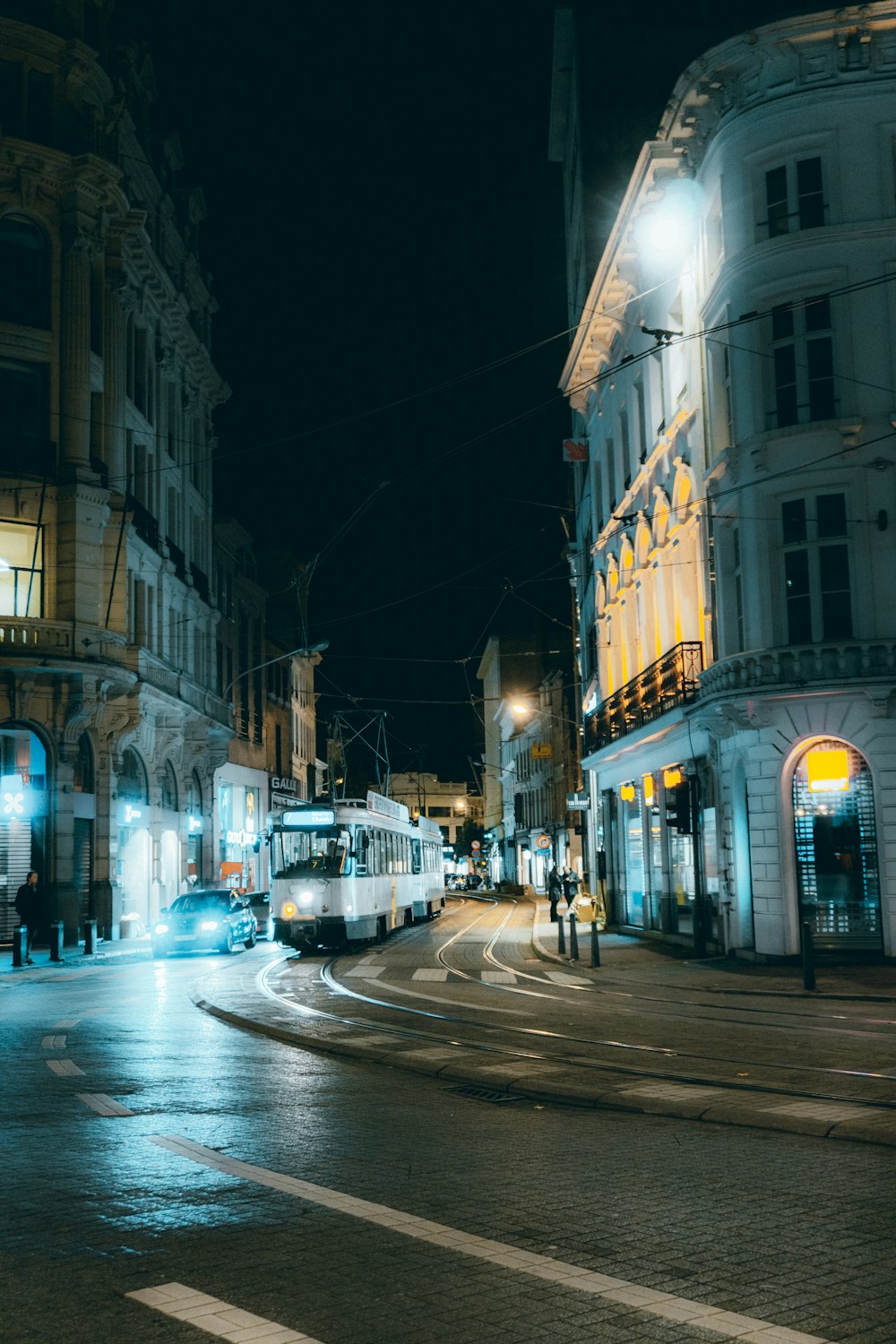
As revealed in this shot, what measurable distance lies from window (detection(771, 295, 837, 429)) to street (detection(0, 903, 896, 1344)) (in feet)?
50.9

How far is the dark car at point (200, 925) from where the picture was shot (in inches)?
1259

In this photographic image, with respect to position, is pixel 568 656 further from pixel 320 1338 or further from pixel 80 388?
pixel 320 1338

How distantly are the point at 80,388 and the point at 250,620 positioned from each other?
2686 centimetres

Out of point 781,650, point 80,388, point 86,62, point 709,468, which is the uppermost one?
point 86,62

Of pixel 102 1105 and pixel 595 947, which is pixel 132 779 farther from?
pixel 102 1105

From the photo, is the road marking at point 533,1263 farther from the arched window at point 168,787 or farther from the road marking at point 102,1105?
the arched window at point 168,787

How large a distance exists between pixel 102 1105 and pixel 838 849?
15.8m

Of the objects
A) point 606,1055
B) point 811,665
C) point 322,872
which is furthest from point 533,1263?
point 322,872

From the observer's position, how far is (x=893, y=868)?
74.5ft

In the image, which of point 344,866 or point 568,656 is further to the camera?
point 568,656

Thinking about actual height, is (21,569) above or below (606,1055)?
above

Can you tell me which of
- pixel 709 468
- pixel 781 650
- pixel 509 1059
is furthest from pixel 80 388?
pixel 509 1059

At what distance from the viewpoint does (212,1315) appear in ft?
18.1

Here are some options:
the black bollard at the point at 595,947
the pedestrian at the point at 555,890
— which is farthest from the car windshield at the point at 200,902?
the pedestrian at the point at 555,890
